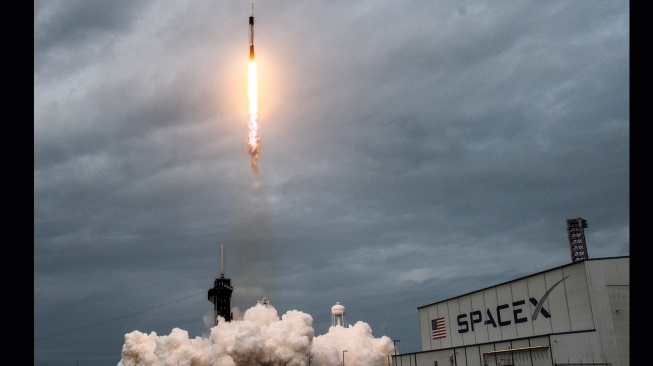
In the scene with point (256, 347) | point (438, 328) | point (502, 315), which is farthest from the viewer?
point (438, 328)

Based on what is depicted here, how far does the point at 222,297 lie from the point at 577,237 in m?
52.1

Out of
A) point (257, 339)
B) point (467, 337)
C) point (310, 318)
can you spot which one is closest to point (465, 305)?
point (467, 337)

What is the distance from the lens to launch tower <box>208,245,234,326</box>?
81.6 meters

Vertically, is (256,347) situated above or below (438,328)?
below

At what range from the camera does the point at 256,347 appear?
229ft

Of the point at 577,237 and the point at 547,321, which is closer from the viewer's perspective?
the point at 547,321

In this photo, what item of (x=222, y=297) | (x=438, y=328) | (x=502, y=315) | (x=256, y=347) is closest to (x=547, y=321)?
(x=502, y=315)

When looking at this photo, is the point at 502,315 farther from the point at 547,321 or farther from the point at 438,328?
the point at 438,328

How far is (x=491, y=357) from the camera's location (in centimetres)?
6078

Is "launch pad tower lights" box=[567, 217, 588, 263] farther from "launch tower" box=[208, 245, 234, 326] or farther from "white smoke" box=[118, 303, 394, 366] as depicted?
"launch tower" box=[208, 245, 234, 326]

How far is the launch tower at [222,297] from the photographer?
81625 mm

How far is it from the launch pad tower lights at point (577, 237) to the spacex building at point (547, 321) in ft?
70.1
